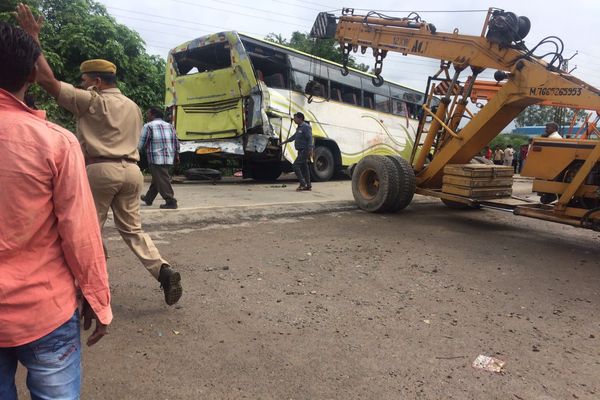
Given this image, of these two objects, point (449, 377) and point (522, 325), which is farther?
point (522, 325)

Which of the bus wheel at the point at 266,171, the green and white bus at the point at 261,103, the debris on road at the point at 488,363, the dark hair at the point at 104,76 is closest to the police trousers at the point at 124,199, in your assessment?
the dark hair at the point at 104,76

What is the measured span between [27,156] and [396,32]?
7489mm

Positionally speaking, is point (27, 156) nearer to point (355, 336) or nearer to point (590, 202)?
point (355, 336)

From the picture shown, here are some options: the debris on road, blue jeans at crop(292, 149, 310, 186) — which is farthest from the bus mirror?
the debris on road

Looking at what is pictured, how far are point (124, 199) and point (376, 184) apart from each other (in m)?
5.37

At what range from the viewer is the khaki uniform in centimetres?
307

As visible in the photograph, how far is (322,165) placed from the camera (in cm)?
1309

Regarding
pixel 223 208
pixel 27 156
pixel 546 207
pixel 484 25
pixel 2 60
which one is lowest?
pixel 223 208

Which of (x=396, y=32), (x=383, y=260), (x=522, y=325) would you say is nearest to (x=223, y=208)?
(x=383, y=260)

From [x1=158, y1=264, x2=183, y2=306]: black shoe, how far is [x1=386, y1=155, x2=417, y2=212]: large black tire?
4898 millimetres

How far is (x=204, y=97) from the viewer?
11.3m

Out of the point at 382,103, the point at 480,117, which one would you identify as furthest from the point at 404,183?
the point at 382,103

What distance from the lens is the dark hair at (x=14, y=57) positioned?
1342mm

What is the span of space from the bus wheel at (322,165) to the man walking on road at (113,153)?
9.60m
